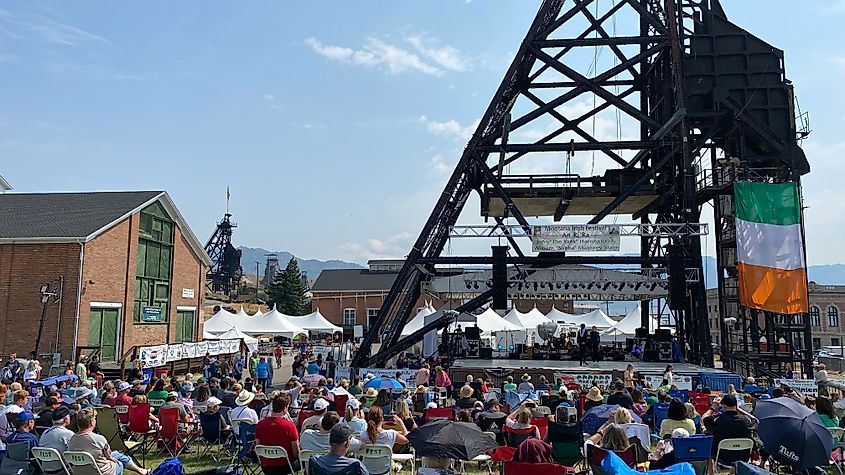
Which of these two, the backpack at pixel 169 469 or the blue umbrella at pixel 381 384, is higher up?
the backpack at pixel 169 469

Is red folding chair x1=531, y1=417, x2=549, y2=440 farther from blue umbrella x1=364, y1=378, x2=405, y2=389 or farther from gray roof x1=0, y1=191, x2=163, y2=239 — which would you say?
gray roof x1=0, y1=191, x2=163, y2=239

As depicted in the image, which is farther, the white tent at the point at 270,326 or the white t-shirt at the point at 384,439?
the white tent at the point at 270,326

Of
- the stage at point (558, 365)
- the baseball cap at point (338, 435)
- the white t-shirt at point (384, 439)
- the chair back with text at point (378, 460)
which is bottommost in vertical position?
the stage at point (558, 365)

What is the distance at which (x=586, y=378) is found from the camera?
1725cm

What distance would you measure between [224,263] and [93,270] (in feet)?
220

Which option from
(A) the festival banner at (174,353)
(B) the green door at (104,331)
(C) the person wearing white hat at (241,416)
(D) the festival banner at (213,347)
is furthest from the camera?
(D) the festival banner at (213,347)

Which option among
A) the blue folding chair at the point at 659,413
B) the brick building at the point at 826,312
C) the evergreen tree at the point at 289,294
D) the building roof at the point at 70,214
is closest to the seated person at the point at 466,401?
the blue folding chair at the point at 659,413

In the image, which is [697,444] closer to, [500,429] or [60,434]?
[500,429]

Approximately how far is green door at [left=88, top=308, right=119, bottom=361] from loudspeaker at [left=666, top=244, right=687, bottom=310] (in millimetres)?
20393

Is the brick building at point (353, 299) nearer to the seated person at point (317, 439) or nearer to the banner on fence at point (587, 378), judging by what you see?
the banner on fence at point (587, 378)

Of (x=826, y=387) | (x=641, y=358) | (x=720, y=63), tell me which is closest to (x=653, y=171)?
(x=720, y=63)

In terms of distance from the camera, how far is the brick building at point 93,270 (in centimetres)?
2386

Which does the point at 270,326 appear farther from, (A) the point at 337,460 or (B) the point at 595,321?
(A) the point at 337,460

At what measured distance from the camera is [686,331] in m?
23.3
